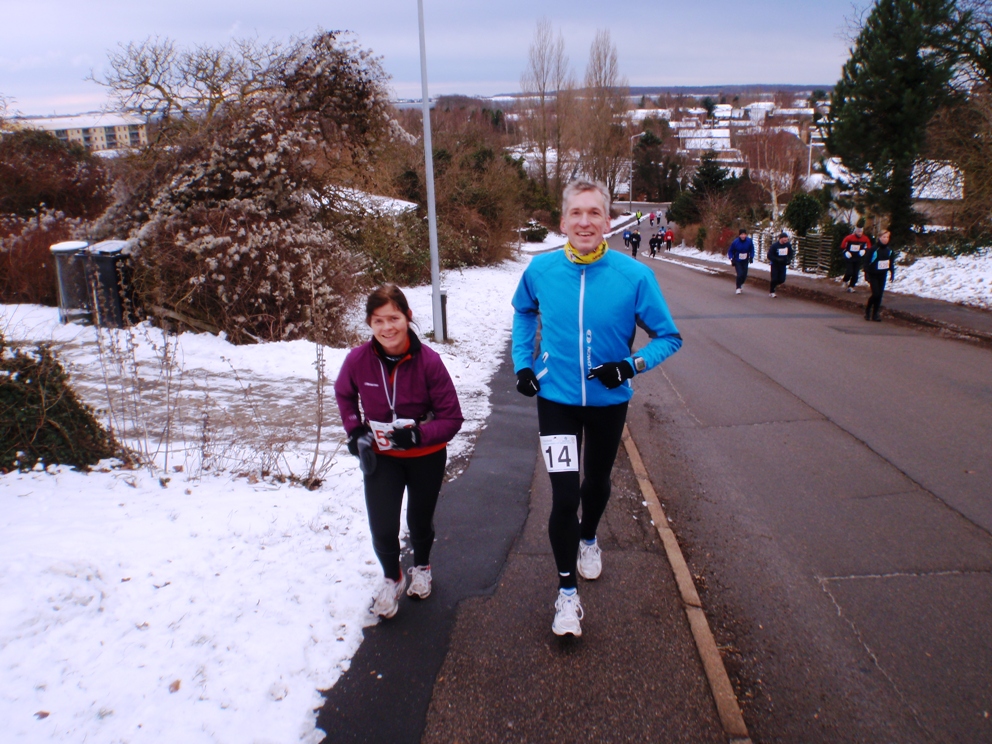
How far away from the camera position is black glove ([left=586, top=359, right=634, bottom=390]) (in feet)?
9.53

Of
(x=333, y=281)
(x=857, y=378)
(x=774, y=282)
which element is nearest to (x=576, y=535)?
(x=857, y=378)

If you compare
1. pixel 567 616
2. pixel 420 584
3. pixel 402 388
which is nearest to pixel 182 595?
pixel 420 584

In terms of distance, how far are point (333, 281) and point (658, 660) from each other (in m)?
8.83

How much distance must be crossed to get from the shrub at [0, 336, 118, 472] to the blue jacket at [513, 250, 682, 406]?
10.4 ft

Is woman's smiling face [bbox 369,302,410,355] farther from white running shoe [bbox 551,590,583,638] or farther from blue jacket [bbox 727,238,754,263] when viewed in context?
blue jacket [bbox 727,238,754,263]

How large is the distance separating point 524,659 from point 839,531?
8.36 ft

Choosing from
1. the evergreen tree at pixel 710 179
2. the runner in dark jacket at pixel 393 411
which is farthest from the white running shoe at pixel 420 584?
the evergreen tree at pixel 710 179

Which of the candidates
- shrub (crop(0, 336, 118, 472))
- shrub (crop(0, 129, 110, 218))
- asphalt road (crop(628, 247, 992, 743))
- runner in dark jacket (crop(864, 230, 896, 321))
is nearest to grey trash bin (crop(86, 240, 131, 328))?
shrub (crop(0, 336, 118, 472))

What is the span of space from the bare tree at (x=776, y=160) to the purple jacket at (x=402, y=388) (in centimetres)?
4954

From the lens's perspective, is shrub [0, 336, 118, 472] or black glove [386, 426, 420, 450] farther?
shrub [0, 336, 118, 472]

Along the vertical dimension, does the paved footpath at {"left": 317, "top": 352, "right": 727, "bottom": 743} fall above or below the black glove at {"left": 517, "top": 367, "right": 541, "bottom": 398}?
below

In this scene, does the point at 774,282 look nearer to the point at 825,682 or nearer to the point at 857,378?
the point at 857,378

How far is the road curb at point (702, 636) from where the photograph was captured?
8.77 ft

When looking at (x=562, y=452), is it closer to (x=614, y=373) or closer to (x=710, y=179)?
(x=614, y=373)
